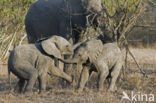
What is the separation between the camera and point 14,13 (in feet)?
40.2

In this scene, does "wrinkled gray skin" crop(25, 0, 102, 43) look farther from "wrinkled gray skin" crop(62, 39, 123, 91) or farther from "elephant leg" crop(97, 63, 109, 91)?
"elephant leg" crop(97, 63, 109, 91)

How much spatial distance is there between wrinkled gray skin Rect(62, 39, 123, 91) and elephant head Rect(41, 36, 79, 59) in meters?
0.19

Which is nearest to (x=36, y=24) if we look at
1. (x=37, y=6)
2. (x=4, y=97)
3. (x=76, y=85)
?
(x=37, y=6)

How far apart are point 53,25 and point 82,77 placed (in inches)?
113

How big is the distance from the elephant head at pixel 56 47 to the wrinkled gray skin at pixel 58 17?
1.50m

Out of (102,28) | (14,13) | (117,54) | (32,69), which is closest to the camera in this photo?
(32,69)

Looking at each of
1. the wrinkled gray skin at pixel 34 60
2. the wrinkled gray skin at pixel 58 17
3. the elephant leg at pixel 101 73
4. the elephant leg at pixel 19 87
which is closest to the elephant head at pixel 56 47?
the wrinkled gray skin at pixel 34 60

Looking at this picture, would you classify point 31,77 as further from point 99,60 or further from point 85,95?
point 99,60

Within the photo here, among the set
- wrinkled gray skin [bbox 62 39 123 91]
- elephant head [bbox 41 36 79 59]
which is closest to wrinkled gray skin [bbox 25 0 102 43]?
wrinkled gray skin [bbox 62 39 123 91]

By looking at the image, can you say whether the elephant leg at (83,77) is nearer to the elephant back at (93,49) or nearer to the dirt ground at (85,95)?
the dirt ground at (85,95)

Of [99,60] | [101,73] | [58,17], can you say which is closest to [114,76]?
[101,73]

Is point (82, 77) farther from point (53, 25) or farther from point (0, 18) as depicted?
point (0, 18)

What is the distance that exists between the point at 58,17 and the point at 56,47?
2.57 meters

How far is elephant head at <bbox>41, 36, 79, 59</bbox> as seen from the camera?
6.61 meters
